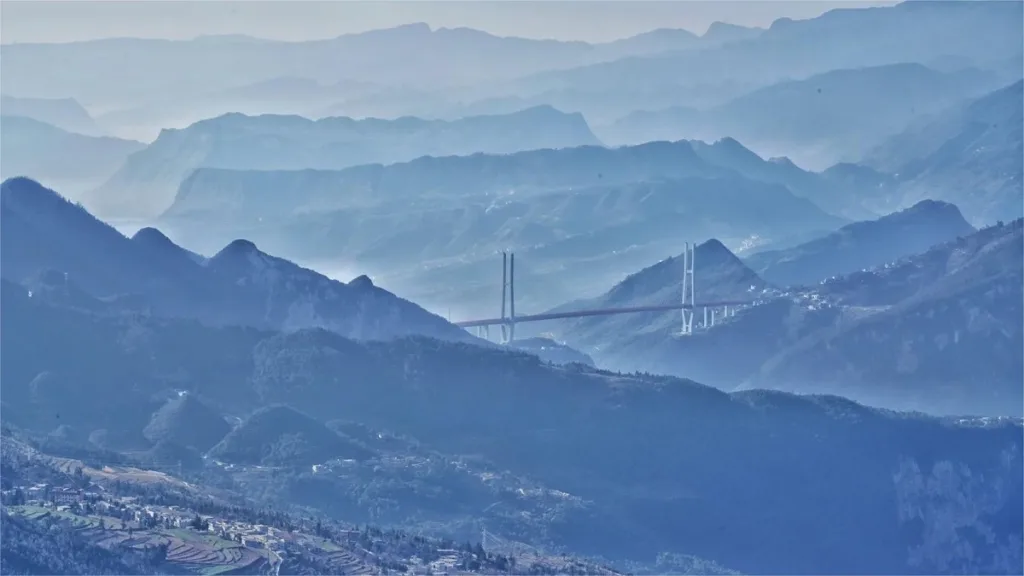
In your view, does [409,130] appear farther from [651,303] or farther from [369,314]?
[369,314]

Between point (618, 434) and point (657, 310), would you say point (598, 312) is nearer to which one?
point (657, 310)

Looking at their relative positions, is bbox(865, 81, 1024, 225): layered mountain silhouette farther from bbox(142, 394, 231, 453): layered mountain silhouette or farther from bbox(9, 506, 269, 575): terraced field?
bbox(9, 506, 269, 575): terraced field

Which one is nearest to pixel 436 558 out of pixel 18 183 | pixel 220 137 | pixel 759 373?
pixel 18 183

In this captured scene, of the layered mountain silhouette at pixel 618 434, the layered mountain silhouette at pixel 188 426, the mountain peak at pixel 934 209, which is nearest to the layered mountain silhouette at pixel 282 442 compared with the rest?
the layered mountain silhouette at pixel 618 434

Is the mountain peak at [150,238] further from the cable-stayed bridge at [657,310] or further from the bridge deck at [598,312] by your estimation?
the bridge deck at [598,312]

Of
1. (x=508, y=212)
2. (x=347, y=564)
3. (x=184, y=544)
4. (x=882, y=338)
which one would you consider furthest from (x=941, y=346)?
(x=508, y=212)
